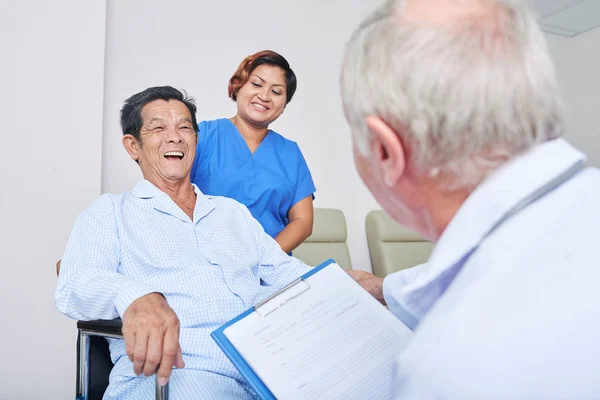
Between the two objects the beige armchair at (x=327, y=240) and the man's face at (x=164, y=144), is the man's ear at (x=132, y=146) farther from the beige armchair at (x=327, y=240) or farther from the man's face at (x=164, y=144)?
the beige armchair at (x=327, y=240)

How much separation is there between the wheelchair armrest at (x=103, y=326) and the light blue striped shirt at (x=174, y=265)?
14mm

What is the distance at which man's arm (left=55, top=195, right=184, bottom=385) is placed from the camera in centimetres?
82

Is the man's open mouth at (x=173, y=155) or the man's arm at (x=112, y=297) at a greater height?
the man's open mouth at (x=173, y=155)

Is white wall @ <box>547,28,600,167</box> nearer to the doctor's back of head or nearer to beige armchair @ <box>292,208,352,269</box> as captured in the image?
beige armchair @ <box>292,208,352,269</box>

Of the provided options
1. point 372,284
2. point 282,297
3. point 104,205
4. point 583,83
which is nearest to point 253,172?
point 104,205

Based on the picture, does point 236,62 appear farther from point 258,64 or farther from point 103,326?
point 103,326

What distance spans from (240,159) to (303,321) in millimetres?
1206

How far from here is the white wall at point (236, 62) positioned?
2588mm

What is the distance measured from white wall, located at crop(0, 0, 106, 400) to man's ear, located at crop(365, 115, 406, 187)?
1.97 meters

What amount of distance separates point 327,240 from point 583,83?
277 cm

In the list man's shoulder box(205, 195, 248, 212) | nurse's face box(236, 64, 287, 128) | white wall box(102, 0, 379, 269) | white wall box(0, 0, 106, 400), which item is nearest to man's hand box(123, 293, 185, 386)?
man's shoulder box(205, 195, 248, 212)

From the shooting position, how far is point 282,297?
2.70ft


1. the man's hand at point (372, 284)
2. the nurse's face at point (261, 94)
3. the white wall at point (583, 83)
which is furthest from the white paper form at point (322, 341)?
the white wall at point (583, 83)

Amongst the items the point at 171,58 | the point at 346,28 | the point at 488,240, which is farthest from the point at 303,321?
the point at 346,28
